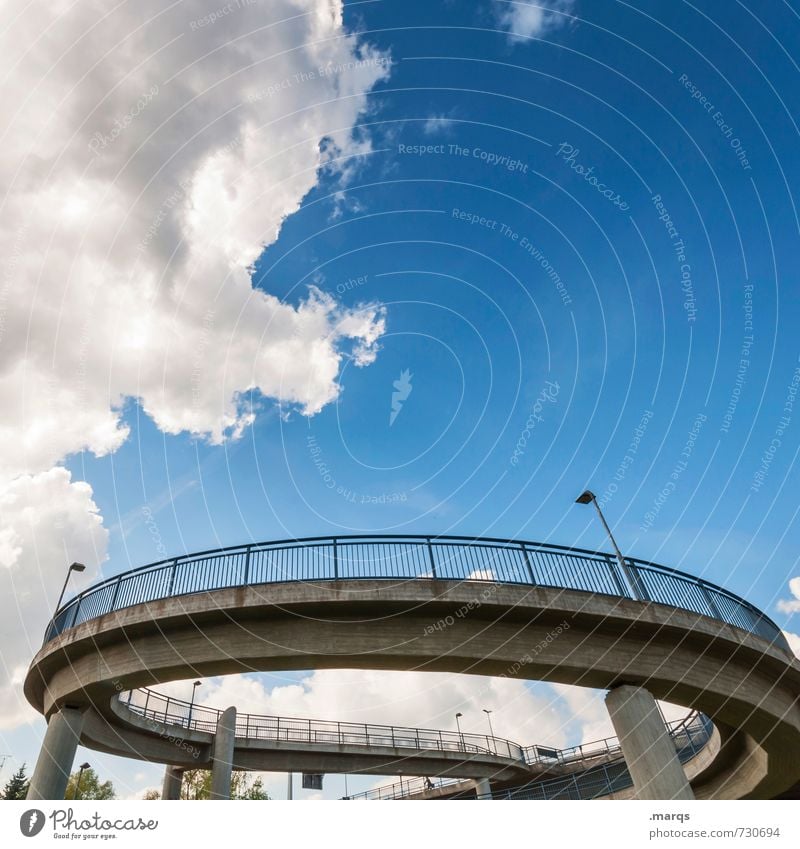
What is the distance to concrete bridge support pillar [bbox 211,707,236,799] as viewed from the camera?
25.9m

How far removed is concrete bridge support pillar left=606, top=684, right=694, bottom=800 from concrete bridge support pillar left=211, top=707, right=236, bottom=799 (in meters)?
20.6

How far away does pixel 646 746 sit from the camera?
45.3ft

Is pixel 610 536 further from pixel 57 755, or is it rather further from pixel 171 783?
pixel 171 783

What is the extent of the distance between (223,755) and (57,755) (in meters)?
12.5

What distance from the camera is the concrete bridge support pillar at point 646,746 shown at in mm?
13398

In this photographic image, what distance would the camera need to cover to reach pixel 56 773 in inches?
611

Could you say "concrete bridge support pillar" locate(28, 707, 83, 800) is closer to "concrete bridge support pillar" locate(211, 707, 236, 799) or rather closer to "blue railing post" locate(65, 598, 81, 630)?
"blue railing post" locate(65, 598, 81, 630)

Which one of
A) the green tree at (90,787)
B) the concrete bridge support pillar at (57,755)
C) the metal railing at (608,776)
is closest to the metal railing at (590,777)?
the metal railing at (608,776)
